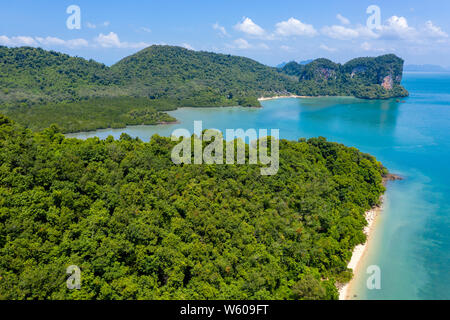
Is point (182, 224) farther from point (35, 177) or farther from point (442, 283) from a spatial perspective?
point (442, 283)

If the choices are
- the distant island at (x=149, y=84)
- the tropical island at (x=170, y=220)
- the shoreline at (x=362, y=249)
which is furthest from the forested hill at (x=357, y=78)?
the tropical island at (x=170, y=220)

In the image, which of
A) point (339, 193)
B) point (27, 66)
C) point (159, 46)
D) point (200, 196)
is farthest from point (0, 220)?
point (159, 46)

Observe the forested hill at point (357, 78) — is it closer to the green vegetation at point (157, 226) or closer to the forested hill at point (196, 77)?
the forested hill at point (196, 77)

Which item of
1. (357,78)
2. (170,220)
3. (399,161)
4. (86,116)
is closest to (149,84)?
(86,116)

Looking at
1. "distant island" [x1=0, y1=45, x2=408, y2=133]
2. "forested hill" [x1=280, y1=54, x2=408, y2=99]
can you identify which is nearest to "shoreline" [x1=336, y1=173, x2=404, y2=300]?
"distant island" [x1=0, y1=45, x2=408, y2=133]

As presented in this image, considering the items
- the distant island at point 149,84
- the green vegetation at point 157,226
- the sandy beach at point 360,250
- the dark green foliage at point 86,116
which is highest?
the distant island at point 149,84

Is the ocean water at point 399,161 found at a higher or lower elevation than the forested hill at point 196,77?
lower

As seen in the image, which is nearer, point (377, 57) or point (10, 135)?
point (10, 135)

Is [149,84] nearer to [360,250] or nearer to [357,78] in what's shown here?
[360,250]
